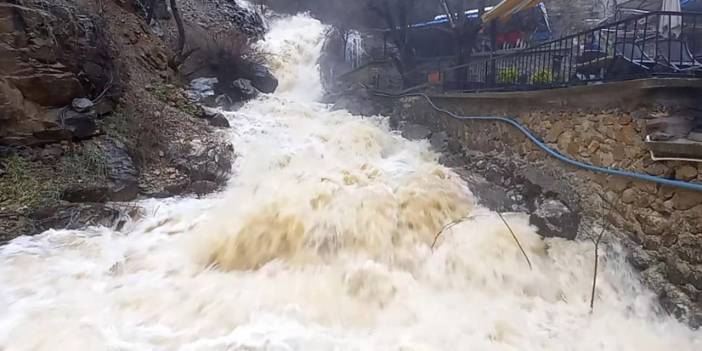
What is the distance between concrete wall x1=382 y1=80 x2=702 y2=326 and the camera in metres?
3.38

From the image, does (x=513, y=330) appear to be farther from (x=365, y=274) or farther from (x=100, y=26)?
(x=100, y=26)

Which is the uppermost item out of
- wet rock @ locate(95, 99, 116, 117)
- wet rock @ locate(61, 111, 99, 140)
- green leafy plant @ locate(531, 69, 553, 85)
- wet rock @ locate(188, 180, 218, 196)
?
green leafy plant @ locate(531, 69, 553, 85)

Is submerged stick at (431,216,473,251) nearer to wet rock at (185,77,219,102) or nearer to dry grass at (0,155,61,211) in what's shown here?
dry grass at (0,155,61,211)

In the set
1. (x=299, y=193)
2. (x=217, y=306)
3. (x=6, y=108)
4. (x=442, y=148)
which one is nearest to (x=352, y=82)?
(x=442, y=148)

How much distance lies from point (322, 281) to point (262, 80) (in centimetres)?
1054

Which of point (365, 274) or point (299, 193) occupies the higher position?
point (299, 193)

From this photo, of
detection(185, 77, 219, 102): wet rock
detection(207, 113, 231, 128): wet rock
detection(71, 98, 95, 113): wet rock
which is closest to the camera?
detection(71, 98, 95, 113): wet rock

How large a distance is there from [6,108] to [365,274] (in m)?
4.99

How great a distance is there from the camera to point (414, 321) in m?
3.51

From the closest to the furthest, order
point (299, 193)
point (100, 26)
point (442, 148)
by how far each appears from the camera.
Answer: point (299, 193) → point (100, 26) → point (442, 148)

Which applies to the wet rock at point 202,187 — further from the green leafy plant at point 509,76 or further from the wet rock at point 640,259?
the wet rock at point 640,259

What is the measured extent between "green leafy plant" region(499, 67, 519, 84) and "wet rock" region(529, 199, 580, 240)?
8.17ft

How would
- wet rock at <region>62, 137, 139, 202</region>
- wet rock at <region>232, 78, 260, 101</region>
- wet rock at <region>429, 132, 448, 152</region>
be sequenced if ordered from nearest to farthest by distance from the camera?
1. wet rock at <region>62, 137, 139, 202</region>
2. wet rock at <region>429, 132, 448, 152</region>
3. wet rock at <region>232, 78, 260, 101</region>

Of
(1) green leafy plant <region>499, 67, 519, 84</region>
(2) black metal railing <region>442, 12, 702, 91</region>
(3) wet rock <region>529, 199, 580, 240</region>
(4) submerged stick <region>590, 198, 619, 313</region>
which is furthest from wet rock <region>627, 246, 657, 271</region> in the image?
(1) green leafy plant <region>499, 67, 519, 84</region>
